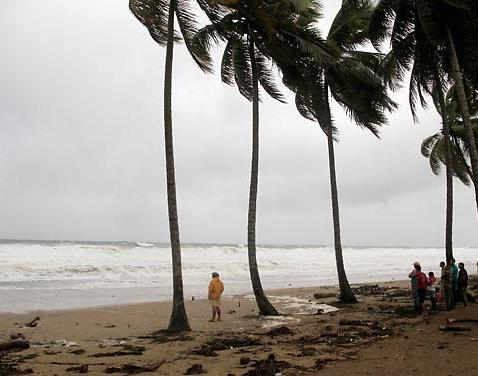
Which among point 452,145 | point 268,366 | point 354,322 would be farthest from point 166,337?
point 452,145

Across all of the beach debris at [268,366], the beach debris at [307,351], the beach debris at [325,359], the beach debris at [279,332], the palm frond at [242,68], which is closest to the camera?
the beach debris at [268,366]

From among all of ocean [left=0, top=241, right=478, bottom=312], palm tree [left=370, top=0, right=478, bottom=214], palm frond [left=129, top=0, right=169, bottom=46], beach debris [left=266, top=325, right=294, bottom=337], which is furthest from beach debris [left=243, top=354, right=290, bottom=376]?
ocean [left=0, top=241, right=478, bottom=312]

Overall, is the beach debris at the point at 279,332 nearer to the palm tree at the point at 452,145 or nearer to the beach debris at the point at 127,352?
the beach debris at the point at 127,352

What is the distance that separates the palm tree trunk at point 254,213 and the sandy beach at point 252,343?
0.56 m

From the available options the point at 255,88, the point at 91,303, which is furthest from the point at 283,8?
the point at 91,303

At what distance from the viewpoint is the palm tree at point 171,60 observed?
1227 cm

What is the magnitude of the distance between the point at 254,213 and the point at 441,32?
24.0ft

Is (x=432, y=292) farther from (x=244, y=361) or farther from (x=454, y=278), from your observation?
(x=244, y=361)

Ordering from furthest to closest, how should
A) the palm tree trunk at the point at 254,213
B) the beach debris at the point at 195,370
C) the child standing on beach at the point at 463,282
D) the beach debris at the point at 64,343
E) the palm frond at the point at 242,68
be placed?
the palm frond at the point at 242,68 → the palm tree trunk at the point at 254,213 → the child standing on beach at the point at 463,282 → the beach debris at the point at 64,343 → the beach debris at the point at 195,370

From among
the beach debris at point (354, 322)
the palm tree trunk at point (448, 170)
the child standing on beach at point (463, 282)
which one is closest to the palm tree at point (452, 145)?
the palm tree trunk at point (448, 170)

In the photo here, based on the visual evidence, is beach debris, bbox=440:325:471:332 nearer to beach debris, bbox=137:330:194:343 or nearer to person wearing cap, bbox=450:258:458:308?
person wearing cap, bbox=450:258:458:308

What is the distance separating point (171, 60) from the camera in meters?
12.9

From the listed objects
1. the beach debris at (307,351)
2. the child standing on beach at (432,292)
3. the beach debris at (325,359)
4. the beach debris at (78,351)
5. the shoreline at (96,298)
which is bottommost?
the shoreline at (96,298)

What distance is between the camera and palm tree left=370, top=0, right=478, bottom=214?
12.7 metres
